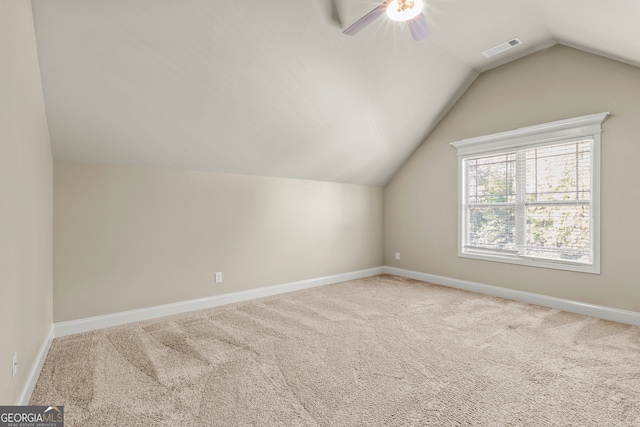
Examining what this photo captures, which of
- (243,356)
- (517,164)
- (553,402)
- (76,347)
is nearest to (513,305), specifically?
(517,164)

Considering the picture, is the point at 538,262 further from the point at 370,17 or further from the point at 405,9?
the point at 370,17

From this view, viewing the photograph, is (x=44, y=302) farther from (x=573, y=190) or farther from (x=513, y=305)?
(x=573, y=190)

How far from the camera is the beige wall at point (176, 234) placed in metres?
3.06

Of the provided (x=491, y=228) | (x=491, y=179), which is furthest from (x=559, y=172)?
(x=491, y=228)

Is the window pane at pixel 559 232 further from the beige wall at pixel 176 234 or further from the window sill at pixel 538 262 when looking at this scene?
the beige wall at pixel 176 234

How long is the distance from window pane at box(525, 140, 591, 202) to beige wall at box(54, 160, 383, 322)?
2738mm

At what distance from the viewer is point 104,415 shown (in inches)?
70.8

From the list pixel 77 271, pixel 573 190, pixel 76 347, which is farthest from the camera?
pixel 573 190

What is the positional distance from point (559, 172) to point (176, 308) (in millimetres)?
4828

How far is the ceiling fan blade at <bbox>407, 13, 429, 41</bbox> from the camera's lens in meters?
2.35

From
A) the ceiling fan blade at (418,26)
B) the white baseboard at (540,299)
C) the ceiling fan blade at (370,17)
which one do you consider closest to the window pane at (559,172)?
the white baseboard at (540,299)

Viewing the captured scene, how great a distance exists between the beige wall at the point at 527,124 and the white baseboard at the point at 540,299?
0.06 metres

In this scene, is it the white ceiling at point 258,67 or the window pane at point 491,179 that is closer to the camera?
the white ceiling at point 258,67

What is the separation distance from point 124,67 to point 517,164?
14.9 feet
